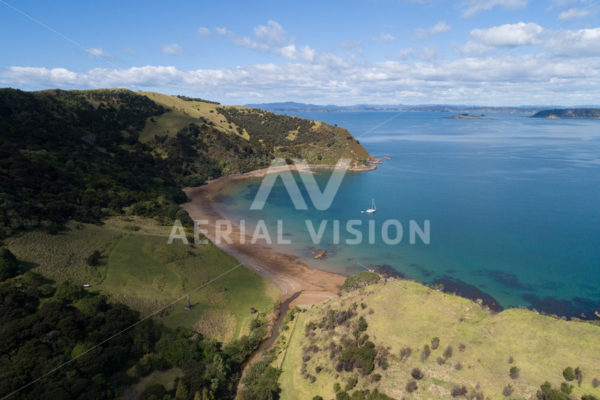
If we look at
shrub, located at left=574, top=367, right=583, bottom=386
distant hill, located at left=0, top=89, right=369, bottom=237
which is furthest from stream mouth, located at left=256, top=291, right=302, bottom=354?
distant hill, located at left=0, top=89, right=369, bottom=237

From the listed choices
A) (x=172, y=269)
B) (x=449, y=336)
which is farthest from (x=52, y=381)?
(x=449, y=336)

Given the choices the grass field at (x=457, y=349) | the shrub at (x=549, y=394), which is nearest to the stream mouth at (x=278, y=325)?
the grass field at (x=457, y=349)

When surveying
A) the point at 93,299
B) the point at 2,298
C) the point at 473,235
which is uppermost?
the point at 2,298

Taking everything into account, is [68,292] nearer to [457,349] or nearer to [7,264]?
[7,264]

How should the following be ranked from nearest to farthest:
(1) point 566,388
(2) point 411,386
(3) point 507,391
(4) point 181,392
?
1. (1) point 566,388
2. (3) point 507,391
3. (2) point 411,386
4. (4) point 181,392

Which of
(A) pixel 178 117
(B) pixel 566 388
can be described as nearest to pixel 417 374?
(B) pixel 566 388

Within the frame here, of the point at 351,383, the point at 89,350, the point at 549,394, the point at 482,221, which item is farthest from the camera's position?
the point at 482,221

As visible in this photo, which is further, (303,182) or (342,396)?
(303,182)

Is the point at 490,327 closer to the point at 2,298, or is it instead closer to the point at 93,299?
the point at 93,299
